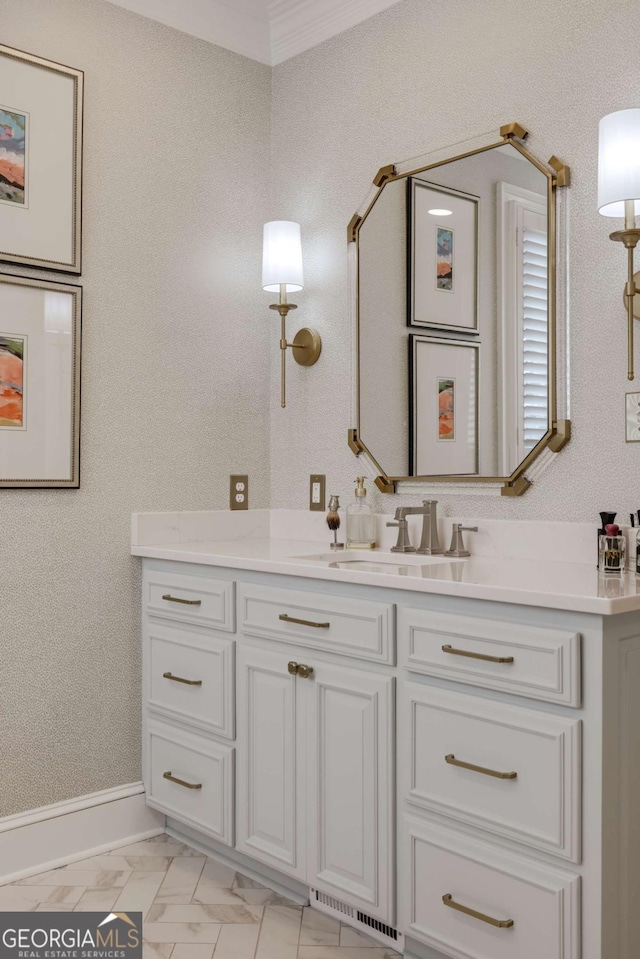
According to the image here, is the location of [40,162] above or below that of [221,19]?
below

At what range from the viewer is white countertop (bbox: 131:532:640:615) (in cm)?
155

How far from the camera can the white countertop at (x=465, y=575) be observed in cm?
155

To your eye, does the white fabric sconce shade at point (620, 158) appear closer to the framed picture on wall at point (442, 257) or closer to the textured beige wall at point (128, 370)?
the framed picture on wall at point (442, 257)

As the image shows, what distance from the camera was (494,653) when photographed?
1.69 meters

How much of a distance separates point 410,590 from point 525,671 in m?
0.32

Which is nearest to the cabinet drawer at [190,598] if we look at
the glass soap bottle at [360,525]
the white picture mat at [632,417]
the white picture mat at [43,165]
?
the glass soap bottle at [360,525]

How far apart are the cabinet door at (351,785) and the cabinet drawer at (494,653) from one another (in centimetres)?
14

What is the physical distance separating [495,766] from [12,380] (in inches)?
65.9

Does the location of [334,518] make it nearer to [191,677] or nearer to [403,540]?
[403,540]

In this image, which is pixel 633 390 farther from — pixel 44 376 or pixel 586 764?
pixel 44 376

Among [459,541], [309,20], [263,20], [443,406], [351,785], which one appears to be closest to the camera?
[351,785]

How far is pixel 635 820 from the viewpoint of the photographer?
1602 mm

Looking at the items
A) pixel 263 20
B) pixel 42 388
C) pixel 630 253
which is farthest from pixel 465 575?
pixel 263 20

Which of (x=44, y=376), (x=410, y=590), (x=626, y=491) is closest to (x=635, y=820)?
(x=410, y=590)
